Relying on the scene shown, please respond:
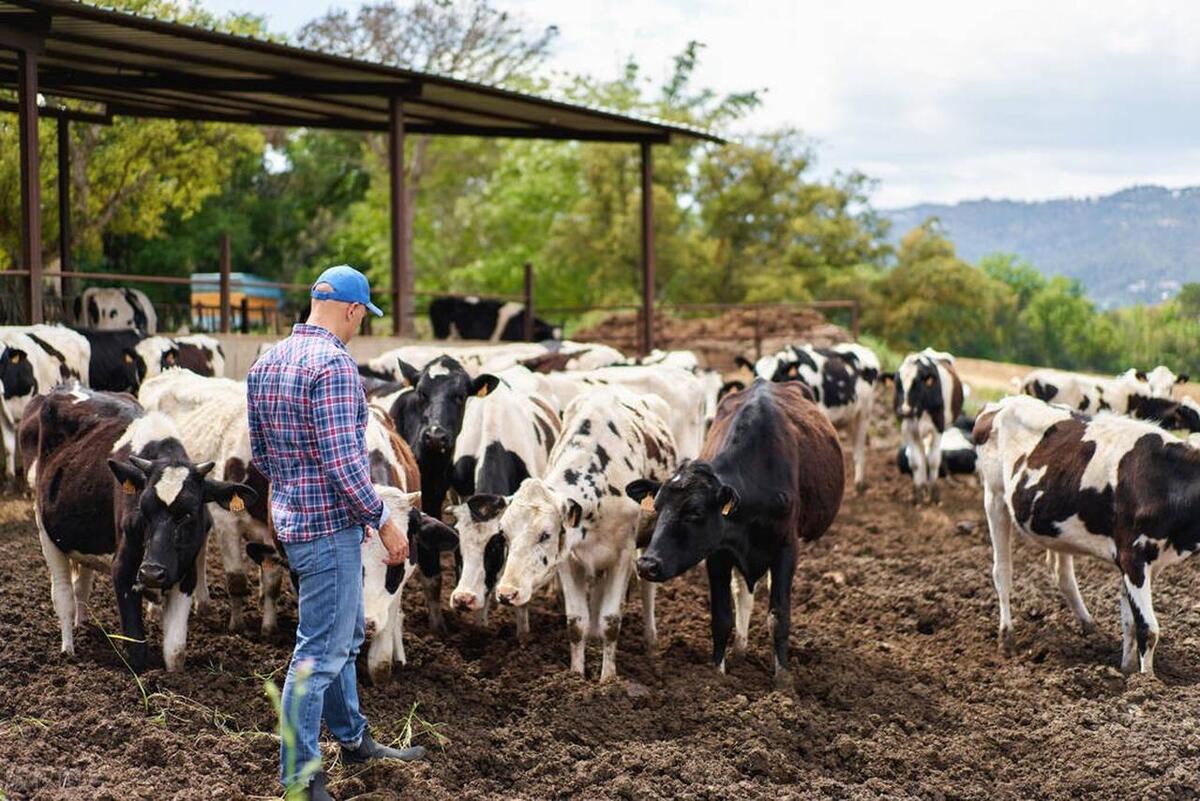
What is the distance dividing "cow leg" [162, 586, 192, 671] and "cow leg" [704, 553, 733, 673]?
9.41 ft

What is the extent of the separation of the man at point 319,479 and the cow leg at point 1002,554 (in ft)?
16.2

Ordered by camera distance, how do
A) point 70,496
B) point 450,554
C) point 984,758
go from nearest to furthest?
point 984,758
point 70,496
point 450,554

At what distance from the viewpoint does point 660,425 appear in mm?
9688

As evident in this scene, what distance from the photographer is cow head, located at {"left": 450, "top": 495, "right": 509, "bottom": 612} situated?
7727 mm

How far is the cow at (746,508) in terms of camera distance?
7566mm

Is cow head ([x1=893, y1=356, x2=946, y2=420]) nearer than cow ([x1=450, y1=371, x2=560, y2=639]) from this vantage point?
No

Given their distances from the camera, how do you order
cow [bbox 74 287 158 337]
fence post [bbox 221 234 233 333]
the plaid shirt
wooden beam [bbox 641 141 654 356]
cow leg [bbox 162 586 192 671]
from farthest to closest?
wooden beam [bbox 641 141 654 356] → cow [bbox 74 287 158 337] → fence post [bbox 221 234 233 333] → cow leg [bbox 162 586 192 671] → the plaid shirt

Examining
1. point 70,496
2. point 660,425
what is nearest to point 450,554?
point 660,425

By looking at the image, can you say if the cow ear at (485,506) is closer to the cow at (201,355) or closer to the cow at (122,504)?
the cow at (122,504)

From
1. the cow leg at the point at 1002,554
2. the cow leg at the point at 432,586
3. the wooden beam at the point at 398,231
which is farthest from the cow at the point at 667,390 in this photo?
the wooden beam at the point at 398,231

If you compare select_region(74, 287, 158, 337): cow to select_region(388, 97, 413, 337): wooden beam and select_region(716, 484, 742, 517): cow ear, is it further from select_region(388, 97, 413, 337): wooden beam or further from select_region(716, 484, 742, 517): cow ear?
select_region(716, 484, 742, 517): cow ear

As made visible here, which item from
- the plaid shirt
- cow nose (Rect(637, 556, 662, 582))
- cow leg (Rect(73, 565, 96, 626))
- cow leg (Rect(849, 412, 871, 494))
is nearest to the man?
the plaid shirt

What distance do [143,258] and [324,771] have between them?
35.9 meters

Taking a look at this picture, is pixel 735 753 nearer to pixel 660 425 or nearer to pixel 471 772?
pixel 471 772
